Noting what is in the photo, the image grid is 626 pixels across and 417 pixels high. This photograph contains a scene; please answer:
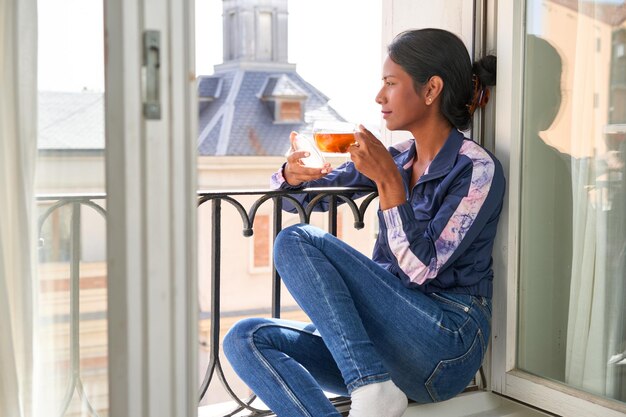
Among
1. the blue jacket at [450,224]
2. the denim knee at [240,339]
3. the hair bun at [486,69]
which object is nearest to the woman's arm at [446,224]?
the blue jacket at [450,224]

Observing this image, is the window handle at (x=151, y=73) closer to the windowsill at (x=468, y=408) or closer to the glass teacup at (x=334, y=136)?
the glass teacup at (x=334, y=136)

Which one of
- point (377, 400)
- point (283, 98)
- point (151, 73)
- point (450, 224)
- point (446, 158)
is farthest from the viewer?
point (283, 98)

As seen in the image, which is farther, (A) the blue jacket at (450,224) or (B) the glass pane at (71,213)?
(A) the blue jacket at (450,224)

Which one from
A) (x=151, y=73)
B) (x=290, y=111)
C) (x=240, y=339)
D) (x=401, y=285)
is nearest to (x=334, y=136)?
(x=401, y=285)

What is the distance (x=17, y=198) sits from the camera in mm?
1199

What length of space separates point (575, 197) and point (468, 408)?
0.64 metres

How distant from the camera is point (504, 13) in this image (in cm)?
196

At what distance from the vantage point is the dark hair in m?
1.93

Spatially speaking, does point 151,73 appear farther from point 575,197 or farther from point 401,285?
point 575,197

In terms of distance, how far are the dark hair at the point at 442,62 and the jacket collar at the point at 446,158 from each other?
0.08 meters

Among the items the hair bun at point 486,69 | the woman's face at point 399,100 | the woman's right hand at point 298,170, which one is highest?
the hair bun at point 486,69

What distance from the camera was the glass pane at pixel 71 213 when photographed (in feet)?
3.55

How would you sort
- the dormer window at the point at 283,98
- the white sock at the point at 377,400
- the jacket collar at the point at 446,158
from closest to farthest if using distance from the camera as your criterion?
the white sock at the point at 377,400 < the jacket collar at the point at 446,158 < the dormer window at the point at 283,98

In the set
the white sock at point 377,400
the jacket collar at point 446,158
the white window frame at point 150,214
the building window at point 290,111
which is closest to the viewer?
the white window frame at point 150,214
